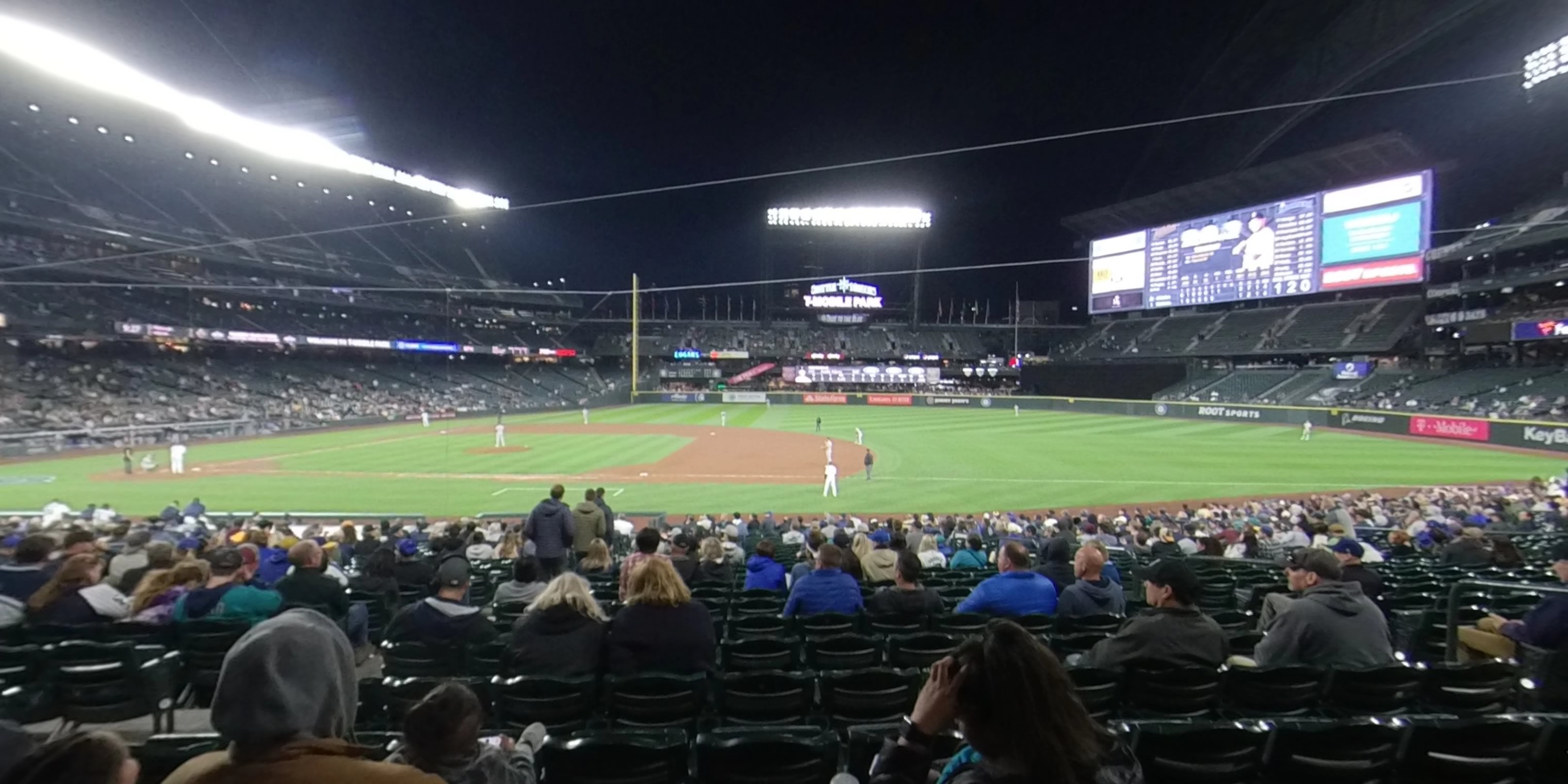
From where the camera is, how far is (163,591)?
6.81m

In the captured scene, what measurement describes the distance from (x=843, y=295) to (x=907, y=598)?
83.8 m

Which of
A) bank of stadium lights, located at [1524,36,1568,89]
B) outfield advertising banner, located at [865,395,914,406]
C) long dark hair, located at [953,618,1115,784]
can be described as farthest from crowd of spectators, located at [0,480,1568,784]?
outfield advertising banner, located at [865,395,914,406]

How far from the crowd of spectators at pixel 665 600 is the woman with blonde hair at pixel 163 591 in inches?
0.8

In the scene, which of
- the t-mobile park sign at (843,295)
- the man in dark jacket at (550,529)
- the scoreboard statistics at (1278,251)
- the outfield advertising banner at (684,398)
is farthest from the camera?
the t-mobile park sign at (843,295)

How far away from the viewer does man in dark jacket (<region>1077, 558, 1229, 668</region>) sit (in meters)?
4.30

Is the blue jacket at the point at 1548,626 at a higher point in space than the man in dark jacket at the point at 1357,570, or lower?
higher

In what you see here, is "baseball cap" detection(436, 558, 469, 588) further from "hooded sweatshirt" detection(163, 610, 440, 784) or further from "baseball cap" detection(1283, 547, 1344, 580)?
"baseball cap" detection(1283, 547, 1344, 580)

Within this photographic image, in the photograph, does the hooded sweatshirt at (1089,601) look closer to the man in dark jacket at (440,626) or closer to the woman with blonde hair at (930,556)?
the woman with blonde hair at (930,556)

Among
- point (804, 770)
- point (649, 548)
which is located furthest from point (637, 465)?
point (804, 770)

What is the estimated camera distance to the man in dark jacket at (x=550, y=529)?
1051 centimetres

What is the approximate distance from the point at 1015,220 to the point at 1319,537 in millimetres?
70908

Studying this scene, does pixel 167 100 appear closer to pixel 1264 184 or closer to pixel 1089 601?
pixel 1089 601

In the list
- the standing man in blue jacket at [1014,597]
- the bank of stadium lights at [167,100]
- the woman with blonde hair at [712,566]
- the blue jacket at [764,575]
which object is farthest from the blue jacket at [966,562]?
the bank of stadium lights at [167,100]

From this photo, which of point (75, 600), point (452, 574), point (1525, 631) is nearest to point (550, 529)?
point (452, 574)
